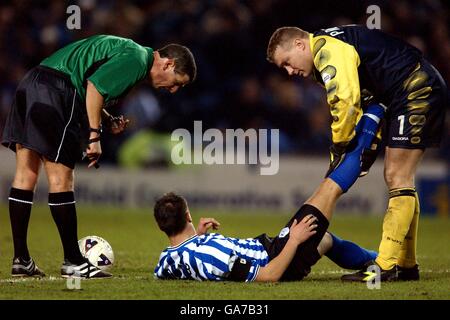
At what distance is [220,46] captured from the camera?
1511cm

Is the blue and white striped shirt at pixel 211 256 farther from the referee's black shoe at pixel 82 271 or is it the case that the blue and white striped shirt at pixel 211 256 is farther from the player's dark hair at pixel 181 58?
the player's dark hair at pixel 181 58

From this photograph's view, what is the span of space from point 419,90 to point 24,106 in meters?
2.87

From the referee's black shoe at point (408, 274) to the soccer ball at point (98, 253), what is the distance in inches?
86.9

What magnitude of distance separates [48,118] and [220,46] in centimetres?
855

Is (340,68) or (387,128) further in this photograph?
(387,128)

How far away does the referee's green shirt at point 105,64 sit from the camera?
671 centimetres

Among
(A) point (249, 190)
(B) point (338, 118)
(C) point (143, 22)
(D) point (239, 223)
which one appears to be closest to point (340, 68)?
(B) point (338, 118)

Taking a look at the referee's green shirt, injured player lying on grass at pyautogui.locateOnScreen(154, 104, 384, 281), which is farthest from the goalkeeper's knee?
the referee's green shirt

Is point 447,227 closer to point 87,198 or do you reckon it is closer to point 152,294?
point 87,198

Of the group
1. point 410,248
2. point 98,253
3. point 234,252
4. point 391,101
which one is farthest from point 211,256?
point 391,101

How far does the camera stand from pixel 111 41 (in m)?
6.97

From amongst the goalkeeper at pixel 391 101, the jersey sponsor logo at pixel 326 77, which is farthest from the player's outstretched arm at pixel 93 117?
the jersey sponsor logo at pixel 326 77

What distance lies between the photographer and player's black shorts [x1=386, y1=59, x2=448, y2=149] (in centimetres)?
→ 666

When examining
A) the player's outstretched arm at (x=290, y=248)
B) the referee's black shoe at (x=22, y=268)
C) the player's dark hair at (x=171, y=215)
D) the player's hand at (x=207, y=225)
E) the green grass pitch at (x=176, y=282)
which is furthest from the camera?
the referee's black shoe at (x=22, y=268)
